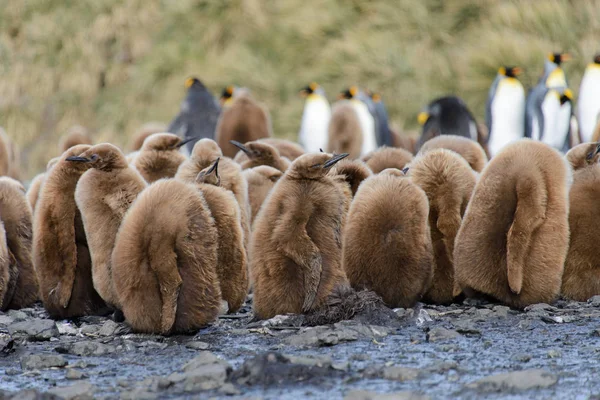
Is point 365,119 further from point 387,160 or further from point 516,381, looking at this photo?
point 516,381

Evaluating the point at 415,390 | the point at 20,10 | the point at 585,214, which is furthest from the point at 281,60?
the point at 415,390

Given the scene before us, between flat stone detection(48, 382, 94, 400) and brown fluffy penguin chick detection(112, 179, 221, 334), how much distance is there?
2.95ft

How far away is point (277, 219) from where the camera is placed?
509 cm

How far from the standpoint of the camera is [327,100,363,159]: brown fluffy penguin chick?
14.7 m

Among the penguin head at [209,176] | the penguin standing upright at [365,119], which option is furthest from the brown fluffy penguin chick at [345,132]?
the penguin head at [209,176]

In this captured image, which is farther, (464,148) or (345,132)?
(345,132)

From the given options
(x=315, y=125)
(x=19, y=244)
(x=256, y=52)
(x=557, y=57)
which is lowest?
(x=19, y=244)

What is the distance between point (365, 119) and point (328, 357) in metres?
11.7

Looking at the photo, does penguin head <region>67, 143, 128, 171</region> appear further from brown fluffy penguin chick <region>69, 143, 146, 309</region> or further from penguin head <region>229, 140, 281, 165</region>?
penguin head <region>229, 140, 281, 165</region>

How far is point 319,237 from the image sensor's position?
5121 millimetres

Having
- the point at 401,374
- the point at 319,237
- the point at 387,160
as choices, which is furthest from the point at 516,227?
the point at 387,160

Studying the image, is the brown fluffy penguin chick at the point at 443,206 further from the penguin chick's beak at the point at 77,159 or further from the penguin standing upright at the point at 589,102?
the penguin standing upright at the point at 589,102

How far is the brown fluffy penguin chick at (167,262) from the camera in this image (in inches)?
181

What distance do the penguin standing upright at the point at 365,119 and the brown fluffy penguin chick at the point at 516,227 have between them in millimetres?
9008
